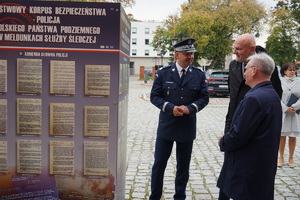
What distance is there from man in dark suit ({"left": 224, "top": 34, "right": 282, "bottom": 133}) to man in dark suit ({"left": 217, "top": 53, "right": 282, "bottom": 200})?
0.84 meters

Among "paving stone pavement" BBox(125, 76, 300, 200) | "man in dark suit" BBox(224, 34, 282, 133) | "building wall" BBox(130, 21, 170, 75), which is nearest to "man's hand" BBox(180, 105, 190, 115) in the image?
"man in dark suit" BBox(224, 34, 282, 133)

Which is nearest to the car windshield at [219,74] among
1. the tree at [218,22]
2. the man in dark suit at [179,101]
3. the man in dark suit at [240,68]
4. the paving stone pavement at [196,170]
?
the paving stone pavement at [196,170]

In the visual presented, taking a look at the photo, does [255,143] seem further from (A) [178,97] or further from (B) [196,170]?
(B) [196,170]

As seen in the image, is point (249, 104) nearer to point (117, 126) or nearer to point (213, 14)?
point (117, 126)

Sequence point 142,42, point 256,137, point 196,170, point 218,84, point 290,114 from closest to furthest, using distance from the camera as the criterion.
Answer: point 256,137 < point 196,170 < point 290,114 < point 218,84 < point 142,42

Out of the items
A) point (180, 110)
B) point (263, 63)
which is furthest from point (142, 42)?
point (263, 63)

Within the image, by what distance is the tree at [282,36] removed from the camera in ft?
124

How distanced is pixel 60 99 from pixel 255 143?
1.78m

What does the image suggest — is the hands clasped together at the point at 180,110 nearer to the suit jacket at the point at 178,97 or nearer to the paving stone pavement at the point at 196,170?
the suit jacket at the point at 178,97

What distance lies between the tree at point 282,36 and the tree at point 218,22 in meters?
2.29

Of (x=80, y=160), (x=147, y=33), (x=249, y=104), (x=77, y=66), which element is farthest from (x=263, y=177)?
(x=147, y=33)

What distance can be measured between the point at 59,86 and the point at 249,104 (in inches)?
67.1

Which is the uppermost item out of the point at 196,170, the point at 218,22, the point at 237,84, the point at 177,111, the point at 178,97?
the point at 218,22

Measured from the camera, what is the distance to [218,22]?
4062cm
